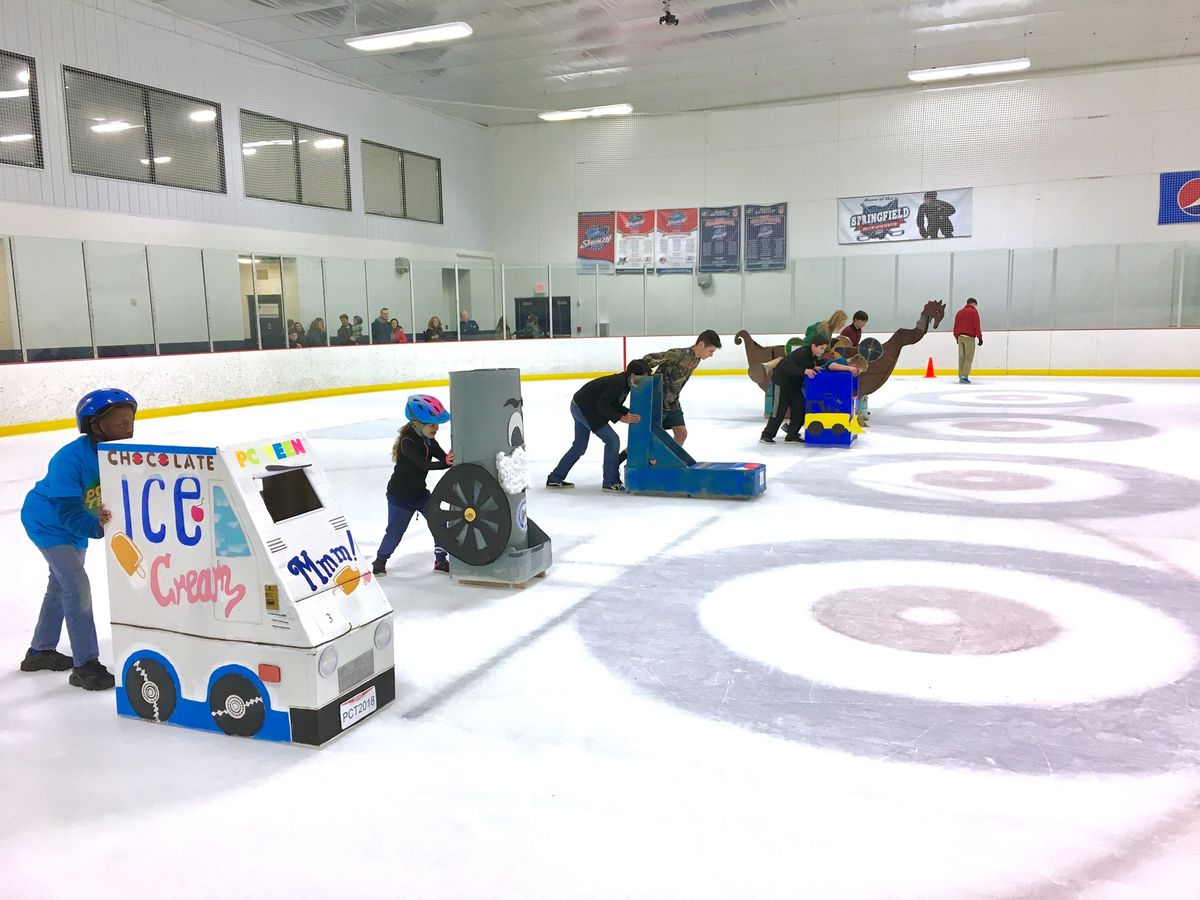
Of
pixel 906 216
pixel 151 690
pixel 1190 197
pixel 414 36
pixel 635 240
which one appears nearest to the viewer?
pixel 151 690

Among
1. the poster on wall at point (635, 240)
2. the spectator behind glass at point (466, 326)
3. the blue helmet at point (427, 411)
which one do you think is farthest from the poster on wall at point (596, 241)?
the blue helmet at point (427, 411)

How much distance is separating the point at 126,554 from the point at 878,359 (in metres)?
10.5

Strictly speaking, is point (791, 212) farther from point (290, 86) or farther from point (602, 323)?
point (290, 86)

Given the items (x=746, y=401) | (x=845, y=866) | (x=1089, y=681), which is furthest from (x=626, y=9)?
(x=845, y=866)

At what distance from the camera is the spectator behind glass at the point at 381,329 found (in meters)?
19.1

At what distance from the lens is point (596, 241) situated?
24.0 meters

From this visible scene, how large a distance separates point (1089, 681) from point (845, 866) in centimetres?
180

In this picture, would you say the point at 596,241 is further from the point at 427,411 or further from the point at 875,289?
the point at 427,411

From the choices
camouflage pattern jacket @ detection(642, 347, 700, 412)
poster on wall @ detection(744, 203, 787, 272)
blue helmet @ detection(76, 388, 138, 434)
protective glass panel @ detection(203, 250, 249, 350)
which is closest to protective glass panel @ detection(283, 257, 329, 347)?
protective glass panel @ detection(203, 250, 249, 350)

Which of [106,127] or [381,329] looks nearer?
[106,127]

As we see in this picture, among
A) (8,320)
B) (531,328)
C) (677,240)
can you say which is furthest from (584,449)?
(677,240)

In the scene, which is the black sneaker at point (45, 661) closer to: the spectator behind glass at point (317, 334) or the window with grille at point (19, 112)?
the window with grille at point (19, 112)

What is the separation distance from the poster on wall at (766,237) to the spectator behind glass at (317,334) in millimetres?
10451

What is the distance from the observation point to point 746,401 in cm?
1554
